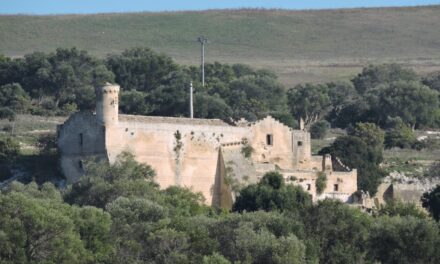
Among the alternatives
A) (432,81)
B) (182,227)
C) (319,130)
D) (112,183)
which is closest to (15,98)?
(319,130)

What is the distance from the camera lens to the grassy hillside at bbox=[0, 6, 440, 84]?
131 m

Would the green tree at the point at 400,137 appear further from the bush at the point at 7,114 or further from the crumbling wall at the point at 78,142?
the crumbling wall at the point at 78,142

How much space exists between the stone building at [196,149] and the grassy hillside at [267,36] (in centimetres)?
4785

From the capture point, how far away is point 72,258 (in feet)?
194

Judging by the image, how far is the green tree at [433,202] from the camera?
74.4 meters

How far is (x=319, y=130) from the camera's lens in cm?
9462

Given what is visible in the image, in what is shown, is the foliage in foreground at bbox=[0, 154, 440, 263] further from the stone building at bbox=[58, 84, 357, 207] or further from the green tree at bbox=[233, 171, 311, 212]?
the stone building at bbox=[58, 84, 357, 207]

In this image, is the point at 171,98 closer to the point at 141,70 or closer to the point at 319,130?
the point at 319,130

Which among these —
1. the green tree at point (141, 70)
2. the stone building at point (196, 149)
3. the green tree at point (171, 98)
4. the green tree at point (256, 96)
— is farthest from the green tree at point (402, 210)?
the green tree at point (141, 70)

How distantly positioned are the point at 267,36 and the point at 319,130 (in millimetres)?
46104

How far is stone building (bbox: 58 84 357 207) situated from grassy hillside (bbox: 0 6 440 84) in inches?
1884

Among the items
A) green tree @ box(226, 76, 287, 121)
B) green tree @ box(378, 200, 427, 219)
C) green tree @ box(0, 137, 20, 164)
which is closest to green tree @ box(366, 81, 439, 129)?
green tree @ box(226, 76, 287, 121)

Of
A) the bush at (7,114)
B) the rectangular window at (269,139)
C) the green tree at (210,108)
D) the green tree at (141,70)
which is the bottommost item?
the rectangular window at (269,139)

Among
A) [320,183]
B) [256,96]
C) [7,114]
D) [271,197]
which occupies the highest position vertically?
[256,96]
